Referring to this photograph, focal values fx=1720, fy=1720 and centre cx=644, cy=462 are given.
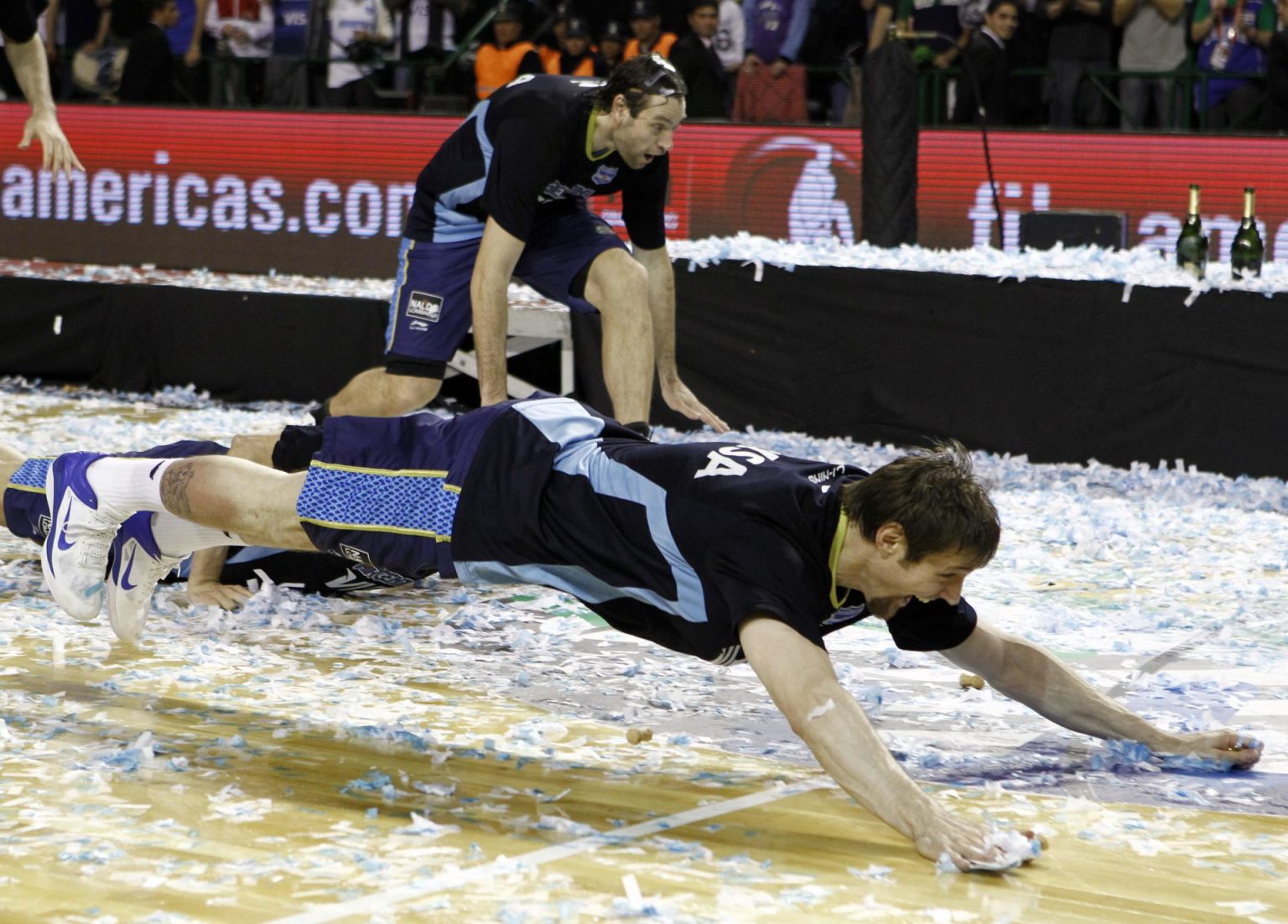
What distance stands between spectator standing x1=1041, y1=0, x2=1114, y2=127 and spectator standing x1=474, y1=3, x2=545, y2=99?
3207 millimetres

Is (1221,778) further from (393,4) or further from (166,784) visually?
(393,4)

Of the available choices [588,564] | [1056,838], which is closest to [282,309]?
[588,564]

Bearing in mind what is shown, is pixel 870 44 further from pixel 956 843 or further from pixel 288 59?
pixel 956 843

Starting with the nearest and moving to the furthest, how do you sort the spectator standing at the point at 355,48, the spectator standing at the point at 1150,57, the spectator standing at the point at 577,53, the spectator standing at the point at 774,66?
the spectator standing at the point at 1150,57, the spectator standing at the point at 774,66, the spectator standing at the point at 577,53, the spectator standing at the point at 355,48

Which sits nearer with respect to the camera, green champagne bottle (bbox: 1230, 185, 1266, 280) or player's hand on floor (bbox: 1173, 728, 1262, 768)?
player's hand on floor (bbox: 1173, 728, 1262, 768)

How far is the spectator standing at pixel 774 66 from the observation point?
1030 centimetres

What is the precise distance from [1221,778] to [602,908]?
4.41 feet

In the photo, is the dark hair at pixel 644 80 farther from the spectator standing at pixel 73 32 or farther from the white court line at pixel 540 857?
the spectator standing at pixel 73 32

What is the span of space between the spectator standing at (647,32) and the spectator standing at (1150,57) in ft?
8.97

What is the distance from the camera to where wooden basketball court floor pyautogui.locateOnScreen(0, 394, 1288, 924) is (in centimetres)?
257

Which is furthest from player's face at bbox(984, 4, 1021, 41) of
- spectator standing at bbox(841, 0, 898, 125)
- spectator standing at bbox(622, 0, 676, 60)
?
spectator standing at bbox(622, 0, 676, 60)

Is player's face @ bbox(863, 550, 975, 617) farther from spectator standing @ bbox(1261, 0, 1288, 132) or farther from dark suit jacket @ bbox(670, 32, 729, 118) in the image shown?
dark suit jacket @ bbox(670, 32, 729, 118)

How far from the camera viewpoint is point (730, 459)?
3061 millimetres

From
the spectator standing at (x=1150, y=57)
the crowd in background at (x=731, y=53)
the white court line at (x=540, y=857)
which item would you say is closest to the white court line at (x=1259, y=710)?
the white court line at (x=540, y=857)
